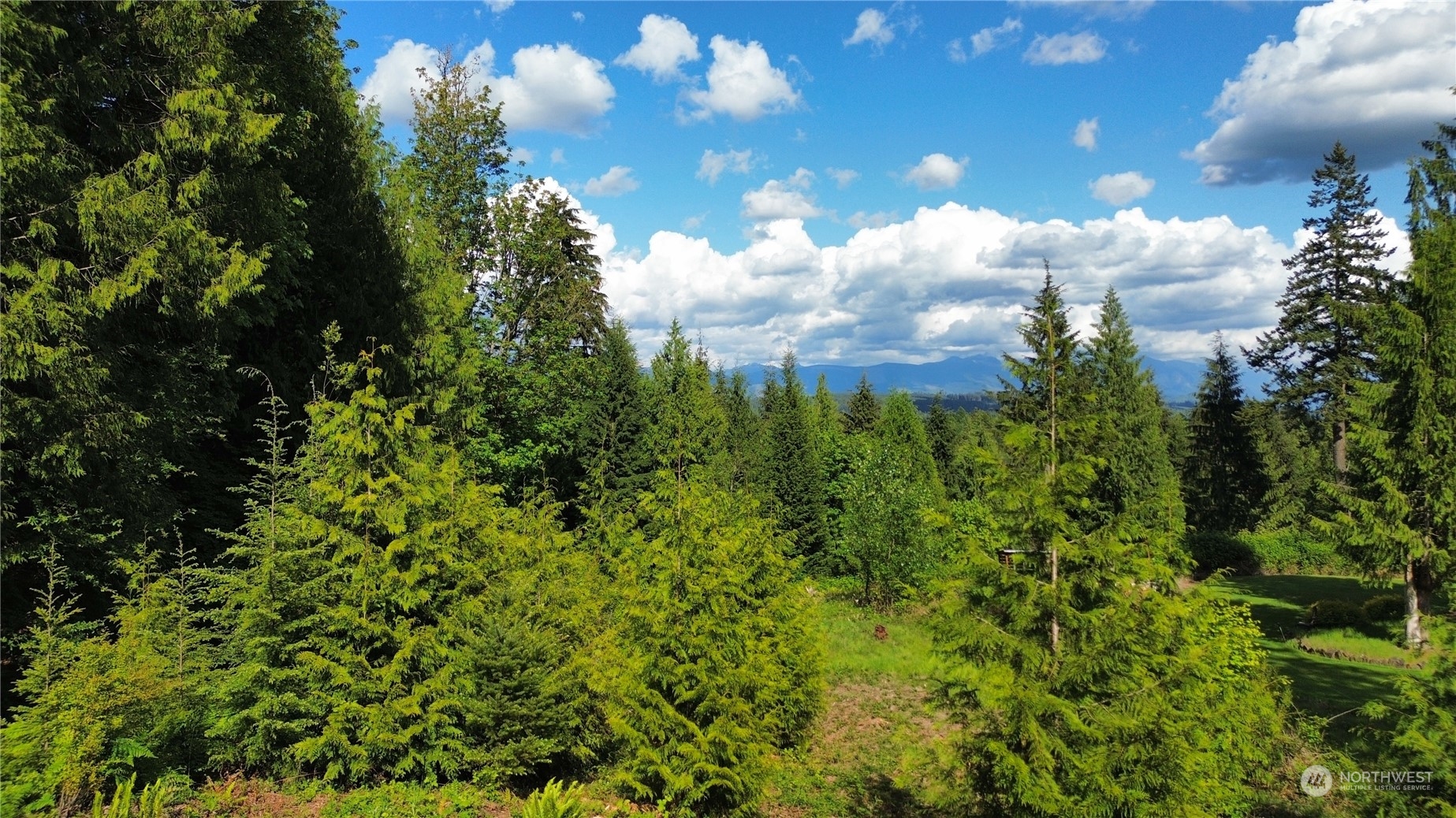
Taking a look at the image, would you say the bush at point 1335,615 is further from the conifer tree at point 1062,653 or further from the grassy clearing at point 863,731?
the conifer tree at point 1062,653

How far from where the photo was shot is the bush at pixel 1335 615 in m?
22.6

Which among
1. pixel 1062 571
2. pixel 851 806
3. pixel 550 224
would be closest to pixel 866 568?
pixel 851 806

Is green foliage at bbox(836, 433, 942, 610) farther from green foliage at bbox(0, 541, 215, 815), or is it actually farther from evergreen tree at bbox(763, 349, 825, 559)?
green foliage at bbox(0, 541, 215, 815)

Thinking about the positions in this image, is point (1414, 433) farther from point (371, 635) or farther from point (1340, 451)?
point (371, 635)

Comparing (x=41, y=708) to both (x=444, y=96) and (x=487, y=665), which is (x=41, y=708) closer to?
(x=487, y=665)

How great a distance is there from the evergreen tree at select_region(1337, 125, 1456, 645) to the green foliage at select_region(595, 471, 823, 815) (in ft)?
64.9

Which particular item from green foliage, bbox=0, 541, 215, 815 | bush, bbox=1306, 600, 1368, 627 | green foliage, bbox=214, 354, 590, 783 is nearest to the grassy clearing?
green foliage, bbox=214, 354, 590, 783

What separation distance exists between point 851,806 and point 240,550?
10.3 m

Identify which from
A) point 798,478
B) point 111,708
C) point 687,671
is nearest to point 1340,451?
point 798,478

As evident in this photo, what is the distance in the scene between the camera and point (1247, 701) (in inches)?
341

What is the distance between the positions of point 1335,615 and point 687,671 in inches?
1003

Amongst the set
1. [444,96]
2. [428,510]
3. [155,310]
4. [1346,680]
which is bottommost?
[1346,680]

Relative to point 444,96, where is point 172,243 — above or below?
below

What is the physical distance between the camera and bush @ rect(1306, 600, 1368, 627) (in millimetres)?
22594
